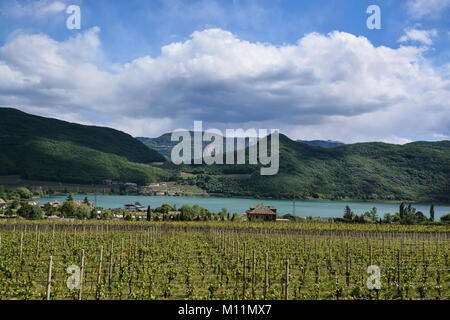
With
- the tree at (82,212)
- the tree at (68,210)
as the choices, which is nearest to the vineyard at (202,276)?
the tree at (82,212)

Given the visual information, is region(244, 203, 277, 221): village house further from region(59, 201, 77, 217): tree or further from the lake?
the lake

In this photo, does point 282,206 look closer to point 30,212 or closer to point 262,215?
point 262,215

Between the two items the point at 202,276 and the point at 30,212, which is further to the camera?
the point at 30,212

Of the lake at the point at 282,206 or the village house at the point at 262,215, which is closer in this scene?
the village house at the point at 262,215

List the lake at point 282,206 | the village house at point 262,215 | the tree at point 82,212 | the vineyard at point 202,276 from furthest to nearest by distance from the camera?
the lake at point 282,206
the tree at point 82,212
the village house at point 262,215
the vineyard at point 202,276

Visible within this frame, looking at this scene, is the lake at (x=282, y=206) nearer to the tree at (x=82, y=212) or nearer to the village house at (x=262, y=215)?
the village house at (x=262, y=215)

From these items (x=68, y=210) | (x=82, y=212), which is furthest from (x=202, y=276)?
(x=68, y=210)

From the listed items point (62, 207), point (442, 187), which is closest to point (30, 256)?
point (62, 207)

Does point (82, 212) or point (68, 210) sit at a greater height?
point (68, 210)

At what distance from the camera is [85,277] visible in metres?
16.8
